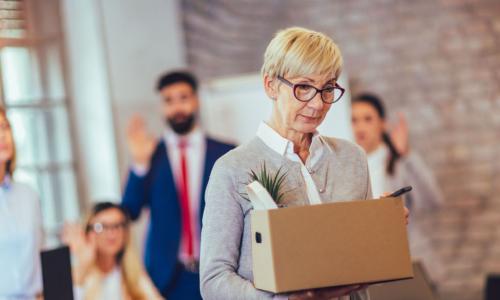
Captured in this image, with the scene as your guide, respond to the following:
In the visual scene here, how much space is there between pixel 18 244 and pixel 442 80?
3.57 m

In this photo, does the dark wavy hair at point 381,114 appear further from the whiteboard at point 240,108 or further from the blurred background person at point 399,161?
the whiteboard at point 240,108

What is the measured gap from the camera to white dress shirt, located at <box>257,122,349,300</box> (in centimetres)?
189

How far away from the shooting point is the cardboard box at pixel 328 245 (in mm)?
1743

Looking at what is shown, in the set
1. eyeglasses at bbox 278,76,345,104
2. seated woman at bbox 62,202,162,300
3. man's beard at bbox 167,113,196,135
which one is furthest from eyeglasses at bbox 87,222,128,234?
eyeglasses at bbox 278,76,345,104

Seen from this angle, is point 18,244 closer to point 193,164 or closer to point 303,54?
point 303,54

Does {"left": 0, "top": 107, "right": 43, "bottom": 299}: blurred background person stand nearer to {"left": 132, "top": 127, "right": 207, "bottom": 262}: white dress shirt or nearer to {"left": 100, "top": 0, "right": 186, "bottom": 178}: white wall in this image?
{"left": 132, "top": 127, "right": 207, "bottom": 262}: white dress shirt

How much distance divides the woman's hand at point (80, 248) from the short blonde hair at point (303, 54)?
8.21 feet

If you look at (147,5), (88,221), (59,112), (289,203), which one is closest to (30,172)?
(59,112)

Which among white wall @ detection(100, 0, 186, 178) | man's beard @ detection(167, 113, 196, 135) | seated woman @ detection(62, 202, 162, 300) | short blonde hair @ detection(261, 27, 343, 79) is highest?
white wall @ detection(100, 0, 186, 178)

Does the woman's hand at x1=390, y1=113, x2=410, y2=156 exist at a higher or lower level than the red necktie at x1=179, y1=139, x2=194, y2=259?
higher

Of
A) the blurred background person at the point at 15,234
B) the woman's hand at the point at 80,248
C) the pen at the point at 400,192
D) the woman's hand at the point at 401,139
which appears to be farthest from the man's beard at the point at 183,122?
the pen at the point at 400,192

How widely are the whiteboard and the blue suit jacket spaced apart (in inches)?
28.9

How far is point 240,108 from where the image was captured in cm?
551

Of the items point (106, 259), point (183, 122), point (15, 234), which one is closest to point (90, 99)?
point (183, 122)
